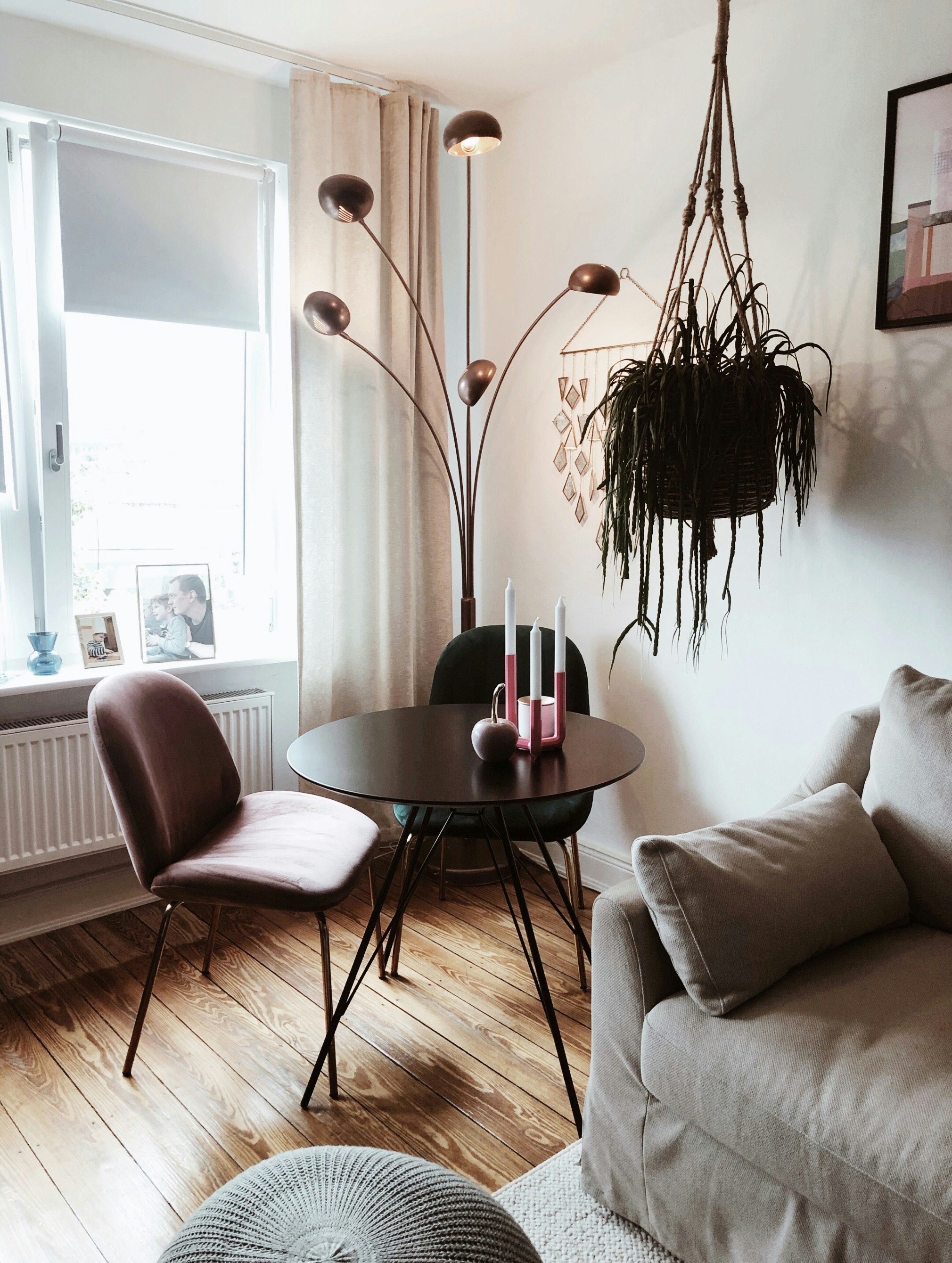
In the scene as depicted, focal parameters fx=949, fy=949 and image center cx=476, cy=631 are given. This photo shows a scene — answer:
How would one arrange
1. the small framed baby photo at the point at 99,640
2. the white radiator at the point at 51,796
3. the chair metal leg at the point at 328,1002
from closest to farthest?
the chair metal leg at the point at 328,1002
the white radiator at the point at 51,796
the small framed baby photo at the point at 99,640

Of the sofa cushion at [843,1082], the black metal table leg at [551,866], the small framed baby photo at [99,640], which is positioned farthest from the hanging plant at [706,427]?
the small framed baby photo at [99,640]

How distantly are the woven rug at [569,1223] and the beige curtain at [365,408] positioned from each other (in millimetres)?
1624

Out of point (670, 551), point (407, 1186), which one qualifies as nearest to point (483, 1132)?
point (407, 1186)

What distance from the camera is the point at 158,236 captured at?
2809 millimetres

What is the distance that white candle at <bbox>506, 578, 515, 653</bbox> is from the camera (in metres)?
2.01

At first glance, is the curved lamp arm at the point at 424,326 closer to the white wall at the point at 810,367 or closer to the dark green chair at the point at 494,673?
the white wall at the point at 810,367

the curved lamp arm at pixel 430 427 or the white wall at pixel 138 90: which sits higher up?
the white wall at pixel 138 90

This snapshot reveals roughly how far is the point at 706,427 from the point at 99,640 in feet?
6.03

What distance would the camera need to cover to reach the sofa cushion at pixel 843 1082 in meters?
1.21

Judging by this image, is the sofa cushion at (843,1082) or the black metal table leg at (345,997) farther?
the black metal table leg at (345,997)

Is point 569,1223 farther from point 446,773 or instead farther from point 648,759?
point 648,759

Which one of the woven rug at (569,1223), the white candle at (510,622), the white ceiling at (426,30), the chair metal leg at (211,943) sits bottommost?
the woven rug at (569,1223)

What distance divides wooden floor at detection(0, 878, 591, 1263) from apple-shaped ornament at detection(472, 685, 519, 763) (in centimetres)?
72

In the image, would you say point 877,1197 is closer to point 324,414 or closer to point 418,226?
point 324,414
